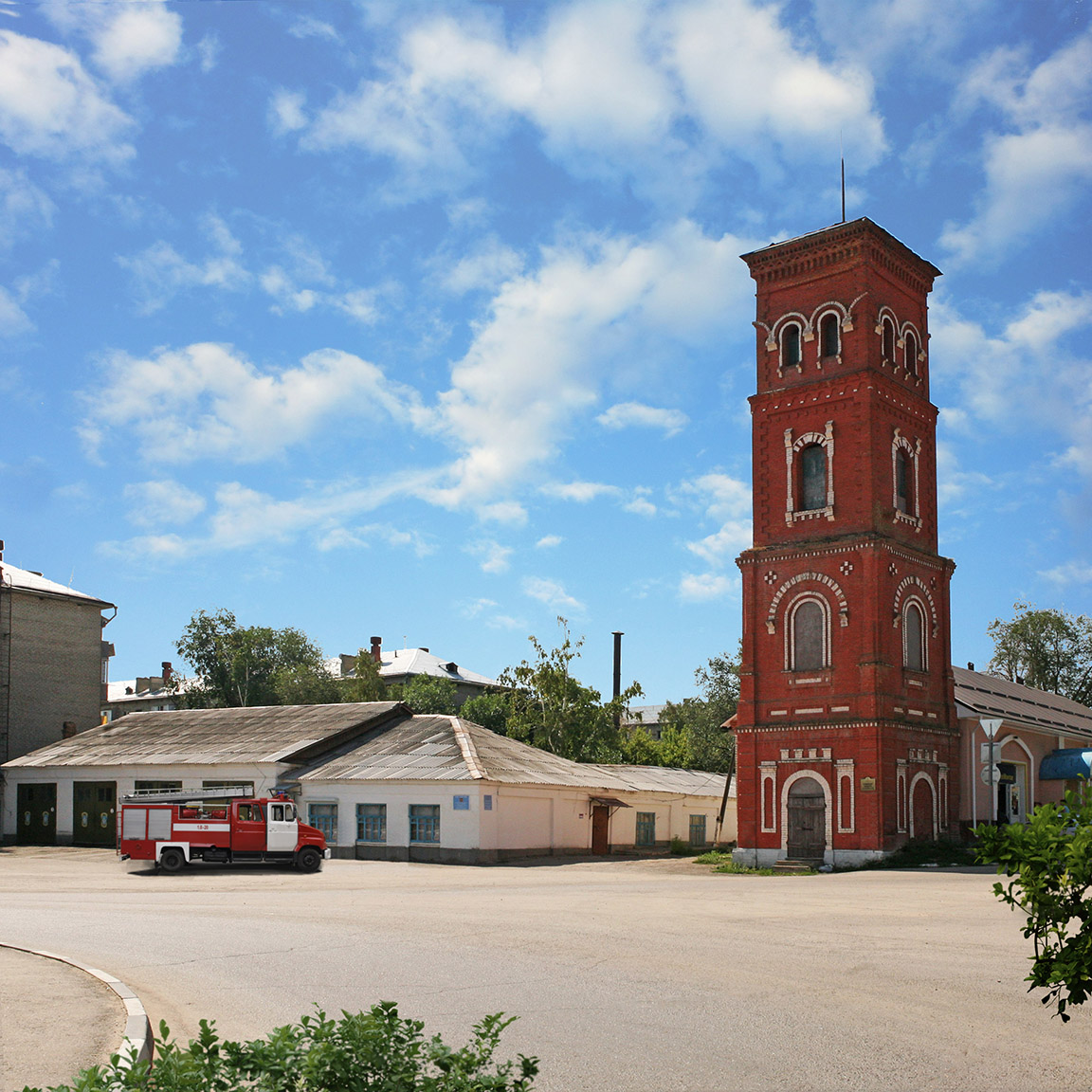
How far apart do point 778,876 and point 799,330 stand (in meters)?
20.1

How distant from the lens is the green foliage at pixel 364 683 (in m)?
83.4

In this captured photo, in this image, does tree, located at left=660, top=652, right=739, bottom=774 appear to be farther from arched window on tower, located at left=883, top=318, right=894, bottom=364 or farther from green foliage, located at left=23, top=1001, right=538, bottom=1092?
green foliage, located at left=23, top=1001, right=538, bottom=1092

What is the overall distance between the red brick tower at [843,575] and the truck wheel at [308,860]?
15132 millimetres

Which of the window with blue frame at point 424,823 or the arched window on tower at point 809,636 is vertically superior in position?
the arched window on tower at point 809,636

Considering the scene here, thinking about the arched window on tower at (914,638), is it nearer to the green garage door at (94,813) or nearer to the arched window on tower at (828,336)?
the arched window on tower at (828,336)

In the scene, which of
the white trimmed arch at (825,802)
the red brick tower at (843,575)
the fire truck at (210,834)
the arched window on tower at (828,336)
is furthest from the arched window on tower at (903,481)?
the fire truck at (210,834)

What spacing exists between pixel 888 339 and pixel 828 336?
2.49m

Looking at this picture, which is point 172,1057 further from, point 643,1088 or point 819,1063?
point 819,1063

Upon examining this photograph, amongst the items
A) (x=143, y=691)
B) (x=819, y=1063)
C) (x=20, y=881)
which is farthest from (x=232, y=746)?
(x=143, y=691)

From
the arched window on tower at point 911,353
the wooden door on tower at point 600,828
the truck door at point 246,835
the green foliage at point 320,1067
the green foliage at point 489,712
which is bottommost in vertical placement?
the wooden door on tower at point 600,828

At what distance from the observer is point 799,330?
4425cm

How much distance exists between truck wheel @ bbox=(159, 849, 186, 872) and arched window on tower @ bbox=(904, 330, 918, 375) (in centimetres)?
3129

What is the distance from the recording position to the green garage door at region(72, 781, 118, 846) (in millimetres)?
48125

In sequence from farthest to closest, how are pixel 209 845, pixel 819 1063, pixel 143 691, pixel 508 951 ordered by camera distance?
pixel 143 691, pixel 209 845, pixel 508 951, pixel 819 1063
